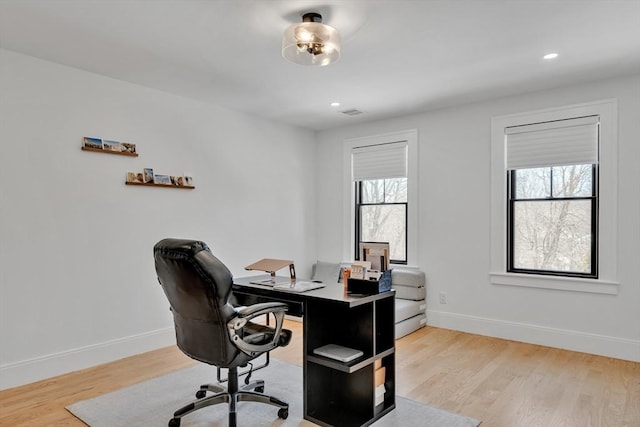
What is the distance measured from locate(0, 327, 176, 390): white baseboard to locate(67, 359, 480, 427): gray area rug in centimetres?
69

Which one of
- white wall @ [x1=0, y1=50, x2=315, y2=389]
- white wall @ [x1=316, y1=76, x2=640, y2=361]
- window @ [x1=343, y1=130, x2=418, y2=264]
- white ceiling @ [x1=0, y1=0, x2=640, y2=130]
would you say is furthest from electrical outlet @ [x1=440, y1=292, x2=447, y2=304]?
white wall @ [x1=0, y1=50, x2=315, y2=389]

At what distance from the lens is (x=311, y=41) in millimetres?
2488

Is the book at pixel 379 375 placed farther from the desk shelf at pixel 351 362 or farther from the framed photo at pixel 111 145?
the framed photo at pixel 111 145

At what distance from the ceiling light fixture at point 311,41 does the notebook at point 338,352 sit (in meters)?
1.88

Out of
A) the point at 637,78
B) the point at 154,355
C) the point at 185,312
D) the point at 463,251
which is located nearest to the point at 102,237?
the point at 154,355

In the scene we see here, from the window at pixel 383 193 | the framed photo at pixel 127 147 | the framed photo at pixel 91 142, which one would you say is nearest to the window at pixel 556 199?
the window at pixel 383 193

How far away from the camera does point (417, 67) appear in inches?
133

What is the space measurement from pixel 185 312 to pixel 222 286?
0.34 m

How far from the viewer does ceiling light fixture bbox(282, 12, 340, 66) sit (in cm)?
246

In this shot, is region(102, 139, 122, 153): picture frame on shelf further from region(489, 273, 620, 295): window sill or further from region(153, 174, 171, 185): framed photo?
region(489, 273, 620, 295): window sill

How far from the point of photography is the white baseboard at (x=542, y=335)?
11.7ft

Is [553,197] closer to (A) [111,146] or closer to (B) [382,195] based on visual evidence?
(B) [382,195]

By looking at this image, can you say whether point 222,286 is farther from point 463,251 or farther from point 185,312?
point 463,251

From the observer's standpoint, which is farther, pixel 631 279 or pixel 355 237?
pixel 355 237
